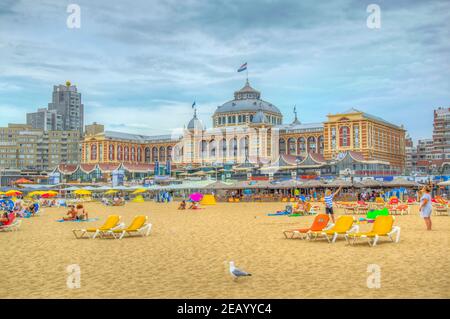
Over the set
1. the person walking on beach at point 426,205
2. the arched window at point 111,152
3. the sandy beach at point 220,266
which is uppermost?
the arched window at point 111,152

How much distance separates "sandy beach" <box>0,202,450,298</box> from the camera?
9.29m

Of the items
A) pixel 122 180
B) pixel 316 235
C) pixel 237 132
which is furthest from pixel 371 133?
pixel 316 235

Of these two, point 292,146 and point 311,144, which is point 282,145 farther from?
point 311,144

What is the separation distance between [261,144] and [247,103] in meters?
Answer: 15.2

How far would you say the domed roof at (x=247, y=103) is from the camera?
115688 millimetres

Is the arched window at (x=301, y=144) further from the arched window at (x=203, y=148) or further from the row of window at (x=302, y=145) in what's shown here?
the arched window at (x=203, y=148)

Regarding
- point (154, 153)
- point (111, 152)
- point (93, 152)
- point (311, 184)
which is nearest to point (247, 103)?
point (154, 153)

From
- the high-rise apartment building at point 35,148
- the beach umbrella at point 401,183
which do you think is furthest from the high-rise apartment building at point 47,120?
the beach umbrella at point 401,183

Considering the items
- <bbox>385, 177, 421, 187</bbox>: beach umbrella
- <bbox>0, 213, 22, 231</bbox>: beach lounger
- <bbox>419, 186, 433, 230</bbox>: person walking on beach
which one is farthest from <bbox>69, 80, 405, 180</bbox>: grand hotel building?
<bbox>0, 213, 22, 231</bbox>: beach lounger

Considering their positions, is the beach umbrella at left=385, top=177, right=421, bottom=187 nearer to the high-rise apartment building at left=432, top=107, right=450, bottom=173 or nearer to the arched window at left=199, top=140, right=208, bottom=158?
the high-rise apartment building at left=432, top=107, right=450, bottom=173

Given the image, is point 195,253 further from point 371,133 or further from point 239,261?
point 371,133

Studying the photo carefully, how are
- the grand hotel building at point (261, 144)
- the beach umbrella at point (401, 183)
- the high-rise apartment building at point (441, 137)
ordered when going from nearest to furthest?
the beach umbrella at point (401, 183) < the grand hotel building at point (261, 144) < the high-rise apartment building at point (441, 137)

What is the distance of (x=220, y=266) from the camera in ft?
39.6

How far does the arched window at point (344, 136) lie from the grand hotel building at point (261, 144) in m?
0.16
